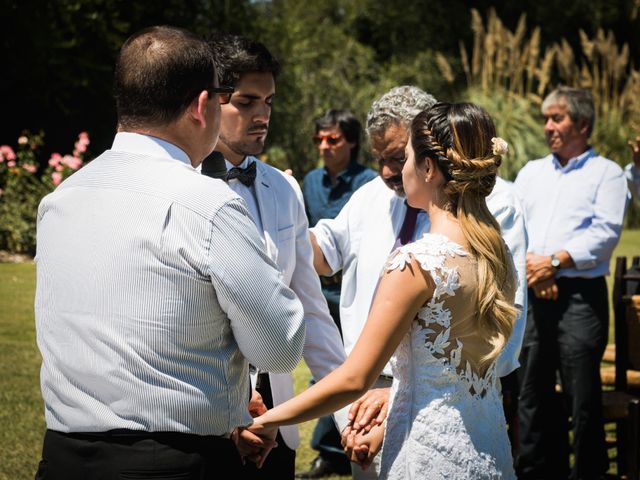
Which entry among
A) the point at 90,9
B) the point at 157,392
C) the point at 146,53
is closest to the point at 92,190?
the point at 146,53

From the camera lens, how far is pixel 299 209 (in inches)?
131

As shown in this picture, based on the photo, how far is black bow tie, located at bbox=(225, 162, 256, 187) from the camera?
3189 millimetres

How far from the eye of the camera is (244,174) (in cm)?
321

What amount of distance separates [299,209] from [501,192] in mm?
943

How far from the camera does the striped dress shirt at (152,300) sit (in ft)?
6.77

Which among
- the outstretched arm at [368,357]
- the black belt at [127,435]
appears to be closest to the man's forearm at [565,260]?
the outstretched arm at [368,357]

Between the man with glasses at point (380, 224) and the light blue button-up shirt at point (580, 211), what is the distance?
2.09 meters

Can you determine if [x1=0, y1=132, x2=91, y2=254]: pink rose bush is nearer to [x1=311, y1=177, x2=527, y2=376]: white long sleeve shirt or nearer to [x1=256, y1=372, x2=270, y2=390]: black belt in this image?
[x1=311, y1=177, x2=527, y2=376]: white long sleeve shirt

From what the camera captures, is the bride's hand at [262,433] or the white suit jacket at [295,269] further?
the white suit jacket at [295,269]

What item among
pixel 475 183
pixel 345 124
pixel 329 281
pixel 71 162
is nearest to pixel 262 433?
pixel 475 183

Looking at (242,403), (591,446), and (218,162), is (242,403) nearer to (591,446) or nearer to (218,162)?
(218,162)

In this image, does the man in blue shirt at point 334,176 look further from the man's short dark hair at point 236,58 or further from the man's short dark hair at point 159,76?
the man's short dark hair at point 159,76

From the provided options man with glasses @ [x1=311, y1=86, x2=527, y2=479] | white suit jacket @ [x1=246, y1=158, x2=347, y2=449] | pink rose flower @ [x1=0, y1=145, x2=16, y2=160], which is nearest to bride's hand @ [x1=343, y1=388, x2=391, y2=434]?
white suit jacket @ [x1=246, y1=158, x2=347, y2=449]

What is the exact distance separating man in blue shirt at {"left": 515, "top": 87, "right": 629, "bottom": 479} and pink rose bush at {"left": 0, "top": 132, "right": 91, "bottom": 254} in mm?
7450
